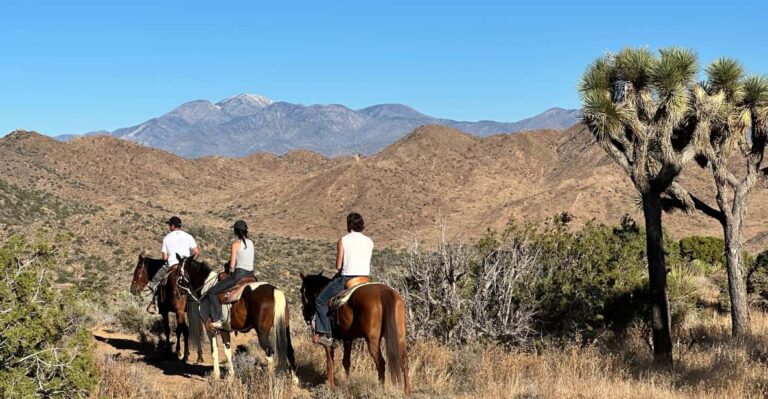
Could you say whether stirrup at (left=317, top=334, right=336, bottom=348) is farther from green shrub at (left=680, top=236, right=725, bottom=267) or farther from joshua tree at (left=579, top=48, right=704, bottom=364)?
green shrub at (left=680, top=236, right=725, bottom=267)

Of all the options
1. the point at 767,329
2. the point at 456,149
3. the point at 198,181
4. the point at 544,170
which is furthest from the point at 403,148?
the point at 767,329

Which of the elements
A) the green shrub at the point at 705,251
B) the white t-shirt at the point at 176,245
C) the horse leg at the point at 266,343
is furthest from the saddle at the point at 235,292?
the green shrub at the point at 705,251

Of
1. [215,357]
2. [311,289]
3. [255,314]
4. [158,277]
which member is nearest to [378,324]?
[311,289]

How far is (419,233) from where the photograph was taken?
5925cm

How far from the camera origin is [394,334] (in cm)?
817

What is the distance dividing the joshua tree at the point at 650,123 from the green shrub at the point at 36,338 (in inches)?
364

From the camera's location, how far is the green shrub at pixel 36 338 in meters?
6.55

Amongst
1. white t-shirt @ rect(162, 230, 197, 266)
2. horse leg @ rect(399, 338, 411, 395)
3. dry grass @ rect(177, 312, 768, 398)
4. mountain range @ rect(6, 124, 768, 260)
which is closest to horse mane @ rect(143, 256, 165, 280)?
white t-shirt @ rect(162, 230, 197, 266)

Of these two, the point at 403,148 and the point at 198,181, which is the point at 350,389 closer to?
the point at 403,148

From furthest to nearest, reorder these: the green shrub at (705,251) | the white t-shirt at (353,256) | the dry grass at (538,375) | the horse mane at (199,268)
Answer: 1. the green shrub at (705,251)
2. the horse mane at (199,268)
3. the white t-shirt at (353,256)
4. the dry grass at (538,375)

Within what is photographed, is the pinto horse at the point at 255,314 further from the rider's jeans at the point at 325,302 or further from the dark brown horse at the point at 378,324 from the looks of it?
the dark brown horse at the point at 378,324

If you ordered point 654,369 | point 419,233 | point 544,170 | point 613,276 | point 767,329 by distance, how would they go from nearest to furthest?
1. point 654,369
2. point 613,276
3. point 767,329
4. point 419,233
5. point 544,170

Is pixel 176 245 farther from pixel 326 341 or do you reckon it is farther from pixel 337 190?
pixel 337 190

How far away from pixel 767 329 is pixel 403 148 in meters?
70.8
